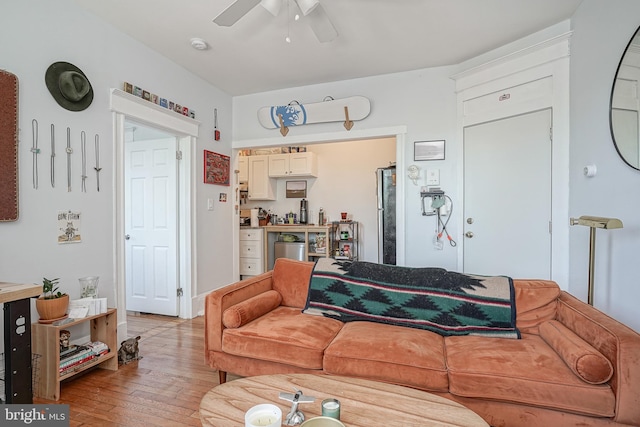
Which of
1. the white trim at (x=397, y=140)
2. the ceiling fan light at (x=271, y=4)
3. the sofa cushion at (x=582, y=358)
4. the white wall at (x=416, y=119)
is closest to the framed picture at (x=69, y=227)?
the ceiling fan light at (x=271, y=4)

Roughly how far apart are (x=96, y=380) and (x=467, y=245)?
3377 mm

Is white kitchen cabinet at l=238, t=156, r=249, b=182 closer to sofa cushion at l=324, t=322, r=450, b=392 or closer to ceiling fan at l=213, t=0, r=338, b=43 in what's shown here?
ceiling fan at l=213, t=0, r=338, b=43

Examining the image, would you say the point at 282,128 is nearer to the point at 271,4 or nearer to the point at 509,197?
the point at 271,4

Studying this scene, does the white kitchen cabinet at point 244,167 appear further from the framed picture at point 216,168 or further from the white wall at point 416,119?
the white wall at point 416,119

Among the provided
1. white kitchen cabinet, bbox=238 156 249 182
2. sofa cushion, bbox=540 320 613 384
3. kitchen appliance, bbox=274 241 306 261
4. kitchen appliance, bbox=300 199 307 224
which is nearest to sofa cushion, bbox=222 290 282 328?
sofa cushion, bbox=540 320 613 384

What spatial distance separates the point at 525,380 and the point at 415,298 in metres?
0.76

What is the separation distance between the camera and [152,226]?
3648mm

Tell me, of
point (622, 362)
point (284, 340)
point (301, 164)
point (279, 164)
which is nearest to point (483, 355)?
point (622, 362)

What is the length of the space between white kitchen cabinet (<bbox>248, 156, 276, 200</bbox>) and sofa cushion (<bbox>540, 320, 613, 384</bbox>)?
4566 millimetres

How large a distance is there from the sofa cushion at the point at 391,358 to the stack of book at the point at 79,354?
66.2 inches

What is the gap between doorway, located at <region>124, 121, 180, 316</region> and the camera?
355cm

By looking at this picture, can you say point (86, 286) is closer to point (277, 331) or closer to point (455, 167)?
point (277, 331)

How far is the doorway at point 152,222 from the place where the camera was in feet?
11.6

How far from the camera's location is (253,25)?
2.64m
